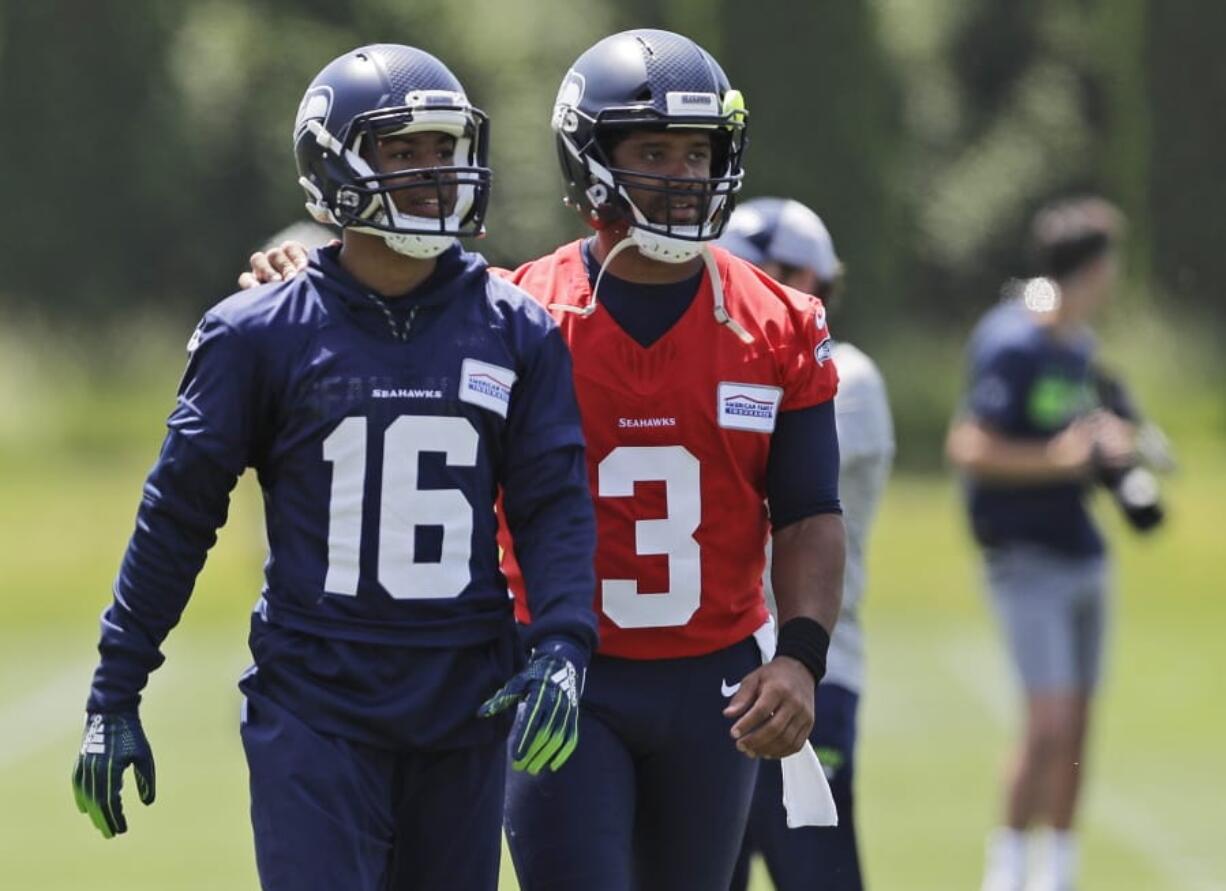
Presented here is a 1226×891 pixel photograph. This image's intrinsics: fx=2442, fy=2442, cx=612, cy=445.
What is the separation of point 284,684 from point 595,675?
0.66 metres

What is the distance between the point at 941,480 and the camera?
26.7 metres

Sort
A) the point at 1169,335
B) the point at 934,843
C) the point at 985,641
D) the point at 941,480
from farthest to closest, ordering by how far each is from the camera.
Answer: the point at 1169,335 < the point at 941,480 < the point at 985,641 < the point at 934,843

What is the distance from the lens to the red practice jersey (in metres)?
4.71

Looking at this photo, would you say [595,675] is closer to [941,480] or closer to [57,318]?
[941,480]

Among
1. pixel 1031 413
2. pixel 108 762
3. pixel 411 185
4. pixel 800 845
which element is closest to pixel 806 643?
pixel 800 845

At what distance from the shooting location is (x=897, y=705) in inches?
565

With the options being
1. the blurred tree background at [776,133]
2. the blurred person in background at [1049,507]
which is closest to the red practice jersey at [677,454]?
the blurred person in background at [1049,507]

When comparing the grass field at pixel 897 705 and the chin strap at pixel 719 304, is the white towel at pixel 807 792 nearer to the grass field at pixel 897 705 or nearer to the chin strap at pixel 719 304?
the chin strap at pixel 719 304

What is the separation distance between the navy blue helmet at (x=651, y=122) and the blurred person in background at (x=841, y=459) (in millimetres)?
1098

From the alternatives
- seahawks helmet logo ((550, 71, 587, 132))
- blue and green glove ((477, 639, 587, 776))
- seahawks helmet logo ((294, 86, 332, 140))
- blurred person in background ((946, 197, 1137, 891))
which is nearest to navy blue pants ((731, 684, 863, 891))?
blue and green glove ((477, 639, 587, 776))

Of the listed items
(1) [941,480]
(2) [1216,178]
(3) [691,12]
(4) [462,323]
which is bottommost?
(1) [941,480]

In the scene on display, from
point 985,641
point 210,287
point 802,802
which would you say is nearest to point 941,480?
point 985,641

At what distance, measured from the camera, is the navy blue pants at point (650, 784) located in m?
4.62

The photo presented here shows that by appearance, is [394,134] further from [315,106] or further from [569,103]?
[569,103]
